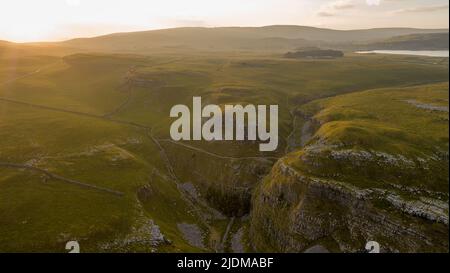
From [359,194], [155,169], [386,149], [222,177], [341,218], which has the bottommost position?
[222,177]

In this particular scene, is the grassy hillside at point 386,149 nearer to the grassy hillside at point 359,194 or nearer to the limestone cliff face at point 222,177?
the grassy hillside at point 359,194

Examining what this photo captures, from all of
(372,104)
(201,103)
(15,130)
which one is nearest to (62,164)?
(15,130)

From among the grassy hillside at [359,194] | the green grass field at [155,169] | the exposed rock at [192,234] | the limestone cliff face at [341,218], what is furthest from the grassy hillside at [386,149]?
the exposed rock at [192,234]

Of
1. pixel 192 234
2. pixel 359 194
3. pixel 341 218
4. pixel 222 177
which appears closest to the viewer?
pixel 341 218

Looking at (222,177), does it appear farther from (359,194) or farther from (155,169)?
(359,194)

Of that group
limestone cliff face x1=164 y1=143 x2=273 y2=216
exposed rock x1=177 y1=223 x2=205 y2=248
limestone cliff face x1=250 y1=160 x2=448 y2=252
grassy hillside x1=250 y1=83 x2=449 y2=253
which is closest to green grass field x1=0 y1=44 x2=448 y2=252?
limestone cliff face x1=164 y1=143 x2=273 y2=216

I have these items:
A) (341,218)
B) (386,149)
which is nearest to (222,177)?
(341,218)

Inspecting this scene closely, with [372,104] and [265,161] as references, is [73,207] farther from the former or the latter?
[372,104]

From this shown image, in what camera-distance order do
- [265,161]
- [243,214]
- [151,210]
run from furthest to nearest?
[265,161] < [243,214] < [151,210]

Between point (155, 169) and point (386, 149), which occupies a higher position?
point (386, 149)
